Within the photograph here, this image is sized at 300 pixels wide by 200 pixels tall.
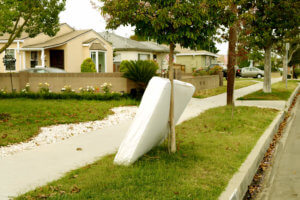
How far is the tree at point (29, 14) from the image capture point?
10.9m

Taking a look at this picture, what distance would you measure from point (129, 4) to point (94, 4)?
1.34m

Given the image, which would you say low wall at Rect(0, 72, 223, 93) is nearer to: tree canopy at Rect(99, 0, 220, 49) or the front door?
tree canopy at Rect(99, 0, 220, 49)

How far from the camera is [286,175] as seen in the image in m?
6.42

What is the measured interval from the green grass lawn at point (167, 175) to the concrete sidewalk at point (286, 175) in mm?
595

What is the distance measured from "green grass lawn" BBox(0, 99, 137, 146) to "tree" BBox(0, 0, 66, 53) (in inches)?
88.1

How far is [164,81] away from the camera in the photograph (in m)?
5.84

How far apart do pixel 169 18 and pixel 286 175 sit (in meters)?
3.39

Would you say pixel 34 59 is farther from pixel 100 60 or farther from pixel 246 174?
pixel 246 174

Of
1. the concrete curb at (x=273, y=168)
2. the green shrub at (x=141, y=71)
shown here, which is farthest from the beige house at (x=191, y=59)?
the concrete curb at (x=273, y=168)

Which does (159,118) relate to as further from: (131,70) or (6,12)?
(131,70)

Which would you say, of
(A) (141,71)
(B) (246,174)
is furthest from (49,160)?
(A) (141,71)

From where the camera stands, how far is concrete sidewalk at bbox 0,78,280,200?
5.25 metres

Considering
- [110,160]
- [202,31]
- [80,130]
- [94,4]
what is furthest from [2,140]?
[202,31]

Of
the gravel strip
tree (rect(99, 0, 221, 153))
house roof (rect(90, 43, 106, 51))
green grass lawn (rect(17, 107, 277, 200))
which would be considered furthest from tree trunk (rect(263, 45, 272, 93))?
tree (rect(99, 0, 221, 153))
